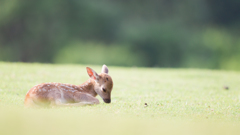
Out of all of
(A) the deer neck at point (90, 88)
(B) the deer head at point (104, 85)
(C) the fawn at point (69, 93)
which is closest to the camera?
(C) the fawn at point (69, 93)

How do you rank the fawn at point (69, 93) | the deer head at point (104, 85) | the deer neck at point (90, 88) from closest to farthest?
the fawn at point (69, 93)
the deer head at point (104, 85)
the deer neck at point (90, 88)

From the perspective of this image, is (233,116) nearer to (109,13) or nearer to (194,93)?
(194,93)

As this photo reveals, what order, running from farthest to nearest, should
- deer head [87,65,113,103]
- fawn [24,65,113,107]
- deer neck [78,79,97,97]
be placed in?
deer neck [78,79,97,97] < deer head [87,65,113,103] < fawn [24,65,113,107]

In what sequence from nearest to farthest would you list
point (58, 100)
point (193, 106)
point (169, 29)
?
point (58, 100) < point (193, 106) < point (169, 29)

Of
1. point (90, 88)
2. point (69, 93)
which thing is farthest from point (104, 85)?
point (69, 93)

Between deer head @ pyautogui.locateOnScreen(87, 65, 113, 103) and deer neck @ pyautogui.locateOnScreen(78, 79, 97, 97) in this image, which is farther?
deer neck @ pyautogui.locateOnScreen(78, 79, 97, 97)

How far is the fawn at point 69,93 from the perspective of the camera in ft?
14.8

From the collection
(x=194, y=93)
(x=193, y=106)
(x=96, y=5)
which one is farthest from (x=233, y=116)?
(x=96, y=5)

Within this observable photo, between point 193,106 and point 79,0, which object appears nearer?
point 193,106

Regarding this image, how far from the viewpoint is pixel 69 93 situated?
Answer: 4.79 meters

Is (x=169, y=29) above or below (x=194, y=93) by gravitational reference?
above

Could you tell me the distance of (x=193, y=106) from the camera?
513 cm

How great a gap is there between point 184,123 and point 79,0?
11.8 metres

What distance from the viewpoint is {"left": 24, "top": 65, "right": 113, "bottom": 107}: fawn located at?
14.8ft
